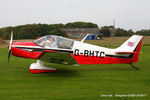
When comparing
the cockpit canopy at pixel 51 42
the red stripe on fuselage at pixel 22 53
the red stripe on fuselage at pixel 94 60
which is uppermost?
the cockpit canopy at pixel 51 42

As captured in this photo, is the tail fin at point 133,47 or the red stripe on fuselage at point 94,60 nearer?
the red stripe on fuselage at point 94,60

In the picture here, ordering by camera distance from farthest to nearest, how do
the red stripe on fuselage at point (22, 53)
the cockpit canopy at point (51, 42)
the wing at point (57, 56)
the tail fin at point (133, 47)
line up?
1. the tail fin at point (133, 47)
2. the cockpit canopy at point (51, 42)
3. the red stripe on fuselage at point (22, 53)
4. the wing at point (57, 56)

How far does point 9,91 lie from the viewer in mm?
4613

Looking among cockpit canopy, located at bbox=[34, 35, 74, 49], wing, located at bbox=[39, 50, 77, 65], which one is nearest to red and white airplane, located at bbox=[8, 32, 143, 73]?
cockpit canopy, located at bbox=[34, 35, 74, 49]

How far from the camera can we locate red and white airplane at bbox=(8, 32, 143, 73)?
676cm

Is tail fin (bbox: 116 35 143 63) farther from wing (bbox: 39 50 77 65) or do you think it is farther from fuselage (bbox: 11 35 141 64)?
wing (bbox: 39 50 77 65)

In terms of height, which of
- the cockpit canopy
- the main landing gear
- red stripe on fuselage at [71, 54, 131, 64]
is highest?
the cockpit canopy

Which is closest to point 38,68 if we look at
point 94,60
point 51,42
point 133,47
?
point 51,42

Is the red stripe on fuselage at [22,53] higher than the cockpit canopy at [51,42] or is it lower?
lower

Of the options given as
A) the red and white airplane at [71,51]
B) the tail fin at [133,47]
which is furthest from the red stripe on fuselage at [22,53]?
the tail fin at [133,47]

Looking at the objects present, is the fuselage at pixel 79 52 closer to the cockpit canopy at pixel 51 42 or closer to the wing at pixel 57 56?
the cockpit canopy at pixel 51 42

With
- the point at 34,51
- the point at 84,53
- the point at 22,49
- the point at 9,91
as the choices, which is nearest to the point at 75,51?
the point at 84,53

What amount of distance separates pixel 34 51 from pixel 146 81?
173 inches

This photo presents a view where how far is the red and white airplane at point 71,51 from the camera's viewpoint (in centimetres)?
676
